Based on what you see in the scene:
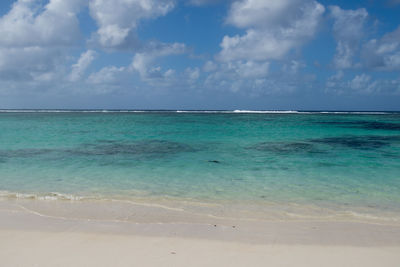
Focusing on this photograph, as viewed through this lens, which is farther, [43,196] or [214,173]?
[214,173]

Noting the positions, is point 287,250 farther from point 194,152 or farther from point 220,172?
point 194,152

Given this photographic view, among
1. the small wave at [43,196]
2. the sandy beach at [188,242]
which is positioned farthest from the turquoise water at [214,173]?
the sandy beach at [188,242]

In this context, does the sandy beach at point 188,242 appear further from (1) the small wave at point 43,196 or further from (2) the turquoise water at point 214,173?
(2) the turquoise water at point 214,173

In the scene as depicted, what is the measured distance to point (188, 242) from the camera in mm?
5168

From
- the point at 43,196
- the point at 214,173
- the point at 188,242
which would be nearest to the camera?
the point at 188,242

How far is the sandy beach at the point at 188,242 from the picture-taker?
452 centimetres

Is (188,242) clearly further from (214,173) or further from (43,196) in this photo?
(214,173)

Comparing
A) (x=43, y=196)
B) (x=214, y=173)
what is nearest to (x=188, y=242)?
(x=43, y=196)

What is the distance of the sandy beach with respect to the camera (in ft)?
14.8

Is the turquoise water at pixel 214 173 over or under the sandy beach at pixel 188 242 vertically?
over

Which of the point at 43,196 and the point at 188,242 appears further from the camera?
the point at 43,196

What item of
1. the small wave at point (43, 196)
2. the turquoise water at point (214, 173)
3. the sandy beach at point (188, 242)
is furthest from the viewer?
the turquoise water at point (214, 173)

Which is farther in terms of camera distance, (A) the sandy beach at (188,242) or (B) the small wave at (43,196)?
Answer: (B) the small wave at (43,196)

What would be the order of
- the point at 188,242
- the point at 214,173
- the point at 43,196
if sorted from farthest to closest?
the point at 214,173 → the point at 43,196 → the point at 188,242
